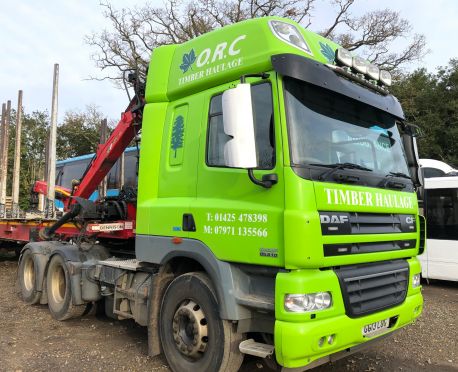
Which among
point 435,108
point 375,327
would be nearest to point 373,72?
point 375,327

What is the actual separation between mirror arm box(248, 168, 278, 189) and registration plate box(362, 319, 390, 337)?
4.73 ft

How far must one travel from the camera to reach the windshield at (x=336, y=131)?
3.70 m

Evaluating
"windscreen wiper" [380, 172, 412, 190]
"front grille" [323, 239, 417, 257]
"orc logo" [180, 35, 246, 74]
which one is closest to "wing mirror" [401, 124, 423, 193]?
"windscreen wiper" [380, 172, 412, 190]

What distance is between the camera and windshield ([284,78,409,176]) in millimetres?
3695

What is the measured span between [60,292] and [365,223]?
4.83 metres

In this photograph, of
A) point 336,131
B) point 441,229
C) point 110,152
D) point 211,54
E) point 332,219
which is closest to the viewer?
point 332,219

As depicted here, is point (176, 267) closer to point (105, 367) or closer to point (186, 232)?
point (186, 232)

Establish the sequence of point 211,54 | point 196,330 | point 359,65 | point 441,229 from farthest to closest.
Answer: point 441,229 → point 211,54 → point 359,65 → point 196,330

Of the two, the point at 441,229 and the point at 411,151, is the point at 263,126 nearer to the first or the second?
the point at 411,151

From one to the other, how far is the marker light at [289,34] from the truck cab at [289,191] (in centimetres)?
1

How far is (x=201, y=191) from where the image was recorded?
14.1ft

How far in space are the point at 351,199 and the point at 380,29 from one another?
2405 centimetres

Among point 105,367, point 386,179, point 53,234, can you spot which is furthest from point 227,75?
point 53,234

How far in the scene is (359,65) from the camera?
4.27m
